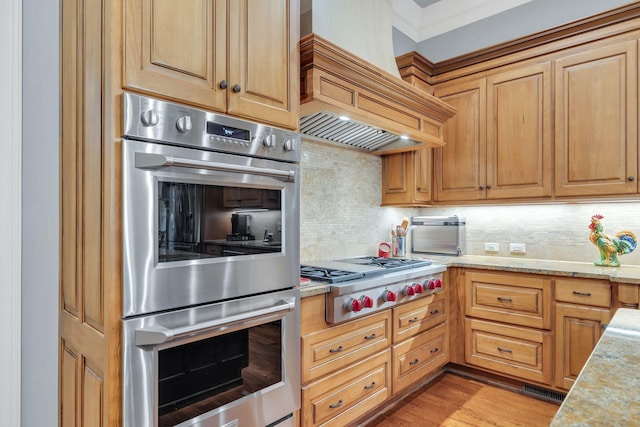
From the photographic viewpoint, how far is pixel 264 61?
1.52 metres

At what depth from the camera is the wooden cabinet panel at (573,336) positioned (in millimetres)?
2308

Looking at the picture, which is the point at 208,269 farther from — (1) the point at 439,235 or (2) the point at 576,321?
(1) the point at 439,235

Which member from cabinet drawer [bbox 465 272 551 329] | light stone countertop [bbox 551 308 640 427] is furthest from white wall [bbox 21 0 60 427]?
cabinet drawer [bbox 465 272 551 329]

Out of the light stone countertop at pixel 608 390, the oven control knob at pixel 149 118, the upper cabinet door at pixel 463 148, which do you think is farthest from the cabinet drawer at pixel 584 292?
the oven control knob at pixel 149 118

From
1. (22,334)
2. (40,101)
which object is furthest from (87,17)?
(22,334)

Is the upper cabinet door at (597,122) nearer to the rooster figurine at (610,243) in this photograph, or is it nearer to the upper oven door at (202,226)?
the rooster figurine at (610,243)

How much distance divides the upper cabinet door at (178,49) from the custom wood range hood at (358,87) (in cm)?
59

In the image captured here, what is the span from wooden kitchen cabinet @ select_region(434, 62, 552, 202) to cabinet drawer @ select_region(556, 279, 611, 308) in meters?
0.70

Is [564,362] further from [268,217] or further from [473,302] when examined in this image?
[268,217]

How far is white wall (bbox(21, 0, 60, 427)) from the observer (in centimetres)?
150

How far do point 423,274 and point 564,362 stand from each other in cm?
108

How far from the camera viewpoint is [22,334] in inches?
61.2

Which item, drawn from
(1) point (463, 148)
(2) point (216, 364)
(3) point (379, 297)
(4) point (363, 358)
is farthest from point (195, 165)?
(1) point (463, 148)

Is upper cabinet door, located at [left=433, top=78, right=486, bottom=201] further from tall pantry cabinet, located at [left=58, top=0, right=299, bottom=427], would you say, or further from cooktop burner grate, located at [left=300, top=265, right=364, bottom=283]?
tall pantry cabinet, located at [left=58, top=0, right=299, bottom=427]
